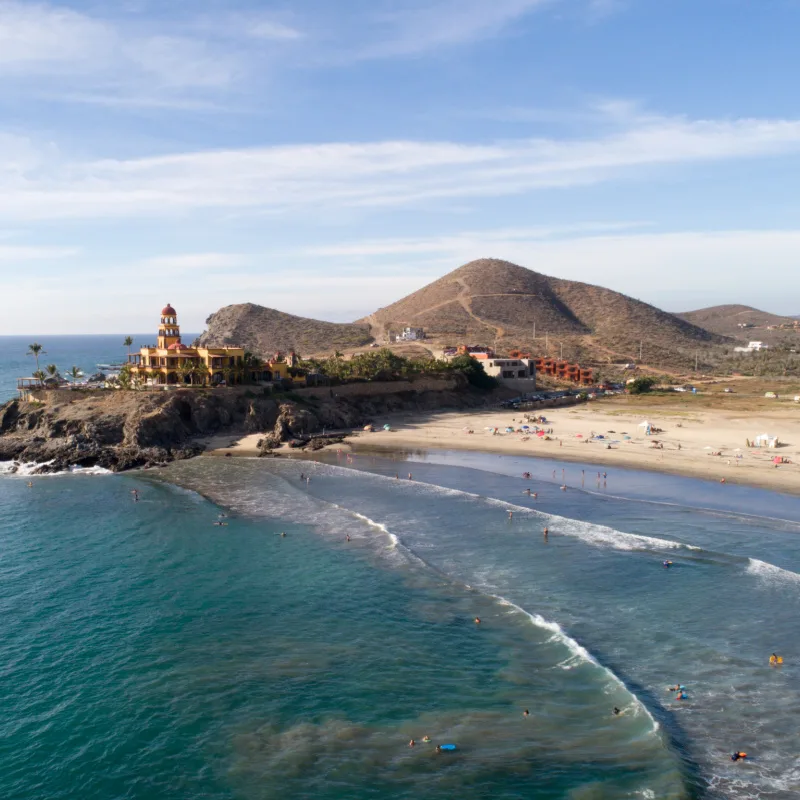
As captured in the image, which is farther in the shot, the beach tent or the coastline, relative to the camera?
the beach tent

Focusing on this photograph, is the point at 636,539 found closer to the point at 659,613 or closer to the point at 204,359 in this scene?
the point at 659,613

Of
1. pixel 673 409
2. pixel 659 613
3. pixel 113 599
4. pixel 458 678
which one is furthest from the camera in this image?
pixel 673 409

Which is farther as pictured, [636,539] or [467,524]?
[467,524]

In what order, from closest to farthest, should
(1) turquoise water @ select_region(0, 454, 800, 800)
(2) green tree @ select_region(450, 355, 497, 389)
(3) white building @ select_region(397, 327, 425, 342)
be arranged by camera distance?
(1) turquoise water @ select_region(0, 454, 800, 800) → (2) green tree @ select_region(450, 355, 497, 389) → (3) white building @ select_region(397, 327, 425, 342)

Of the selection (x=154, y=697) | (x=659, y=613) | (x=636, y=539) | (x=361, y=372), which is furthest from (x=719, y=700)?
(x=361, y=372)

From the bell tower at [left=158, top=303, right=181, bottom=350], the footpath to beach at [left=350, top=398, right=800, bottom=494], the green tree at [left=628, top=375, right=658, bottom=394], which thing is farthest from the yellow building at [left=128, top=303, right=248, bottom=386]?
the green tree at [left=628, top=375, right=658, bottom=394]

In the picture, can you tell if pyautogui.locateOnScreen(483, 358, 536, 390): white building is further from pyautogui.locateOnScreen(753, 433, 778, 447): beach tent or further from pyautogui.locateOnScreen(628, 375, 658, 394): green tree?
pyautogui.locateOnScreen(753, 433, 778, 447): beach tent

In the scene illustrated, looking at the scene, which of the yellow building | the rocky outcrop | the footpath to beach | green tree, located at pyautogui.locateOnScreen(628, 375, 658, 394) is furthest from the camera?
green tree, located at pyautogui.locateOnScreen(628, 375, 658, 394)
